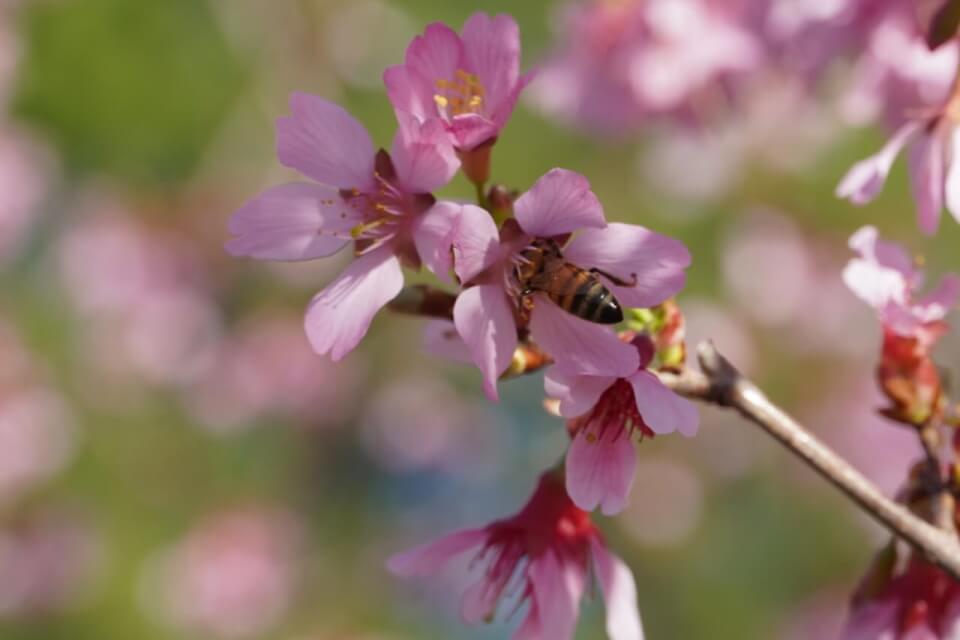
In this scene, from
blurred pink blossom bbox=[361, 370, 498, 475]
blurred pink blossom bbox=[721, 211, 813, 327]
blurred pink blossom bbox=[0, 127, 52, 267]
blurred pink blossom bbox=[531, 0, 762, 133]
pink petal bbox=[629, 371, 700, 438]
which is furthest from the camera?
blurred pink blossom bbox=[0, 127, 52, 267]

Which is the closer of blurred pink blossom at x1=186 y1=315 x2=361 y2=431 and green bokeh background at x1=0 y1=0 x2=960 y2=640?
green bokeh background at x1=0 y1=0 x2=960 y2=640

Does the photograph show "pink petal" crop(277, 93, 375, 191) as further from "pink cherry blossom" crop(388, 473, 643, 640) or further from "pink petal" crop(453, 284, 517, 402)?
"pink cherry blossom" crop(388, 473, 643, 640)

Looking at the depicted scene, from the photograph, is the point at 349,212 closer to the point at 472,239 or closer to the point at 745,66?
the point at 472,239

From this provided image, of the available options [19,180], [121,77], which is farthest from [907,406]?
[19,180]

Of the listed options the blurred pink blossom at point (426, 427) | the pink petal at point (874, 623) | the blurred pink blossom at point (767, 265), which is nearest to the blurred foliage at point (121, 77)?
the blurred pink blossom at point (426, 427)

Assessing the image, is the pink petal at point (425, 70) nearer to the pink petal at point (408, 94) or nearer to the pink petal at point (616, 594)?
the pink petal at point (408, 94)

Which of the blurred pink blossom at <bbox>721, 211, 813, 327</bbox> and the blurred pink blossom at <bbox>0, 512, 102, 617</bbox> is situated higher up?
the blurred pink blossom at <bbox>721, 211, 813, 327</bbox>

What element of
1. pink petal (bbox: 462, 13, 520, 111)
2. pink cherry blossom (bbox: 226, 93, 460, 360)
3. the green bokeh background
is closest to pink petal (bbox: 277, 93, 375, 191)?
pink cherry blossom (bbox: 226, 93, 460, 360)
